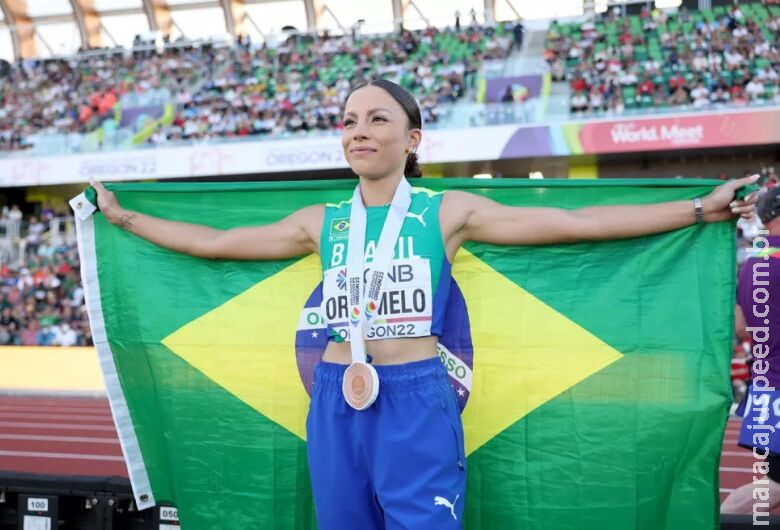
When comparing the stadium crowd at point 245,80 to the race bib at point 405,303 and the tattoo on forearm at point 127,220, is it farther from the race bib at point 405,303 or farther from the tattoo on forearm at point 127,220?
the race bib at point 405,303

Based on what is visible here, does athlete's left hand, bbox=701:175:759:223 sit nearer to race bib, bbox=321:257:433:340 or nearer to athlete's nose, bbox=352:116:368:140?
race bib, bbox=321:257:433:340

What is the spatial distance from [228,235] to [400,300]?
0.86 meters

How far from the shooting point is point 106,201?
3.35 m

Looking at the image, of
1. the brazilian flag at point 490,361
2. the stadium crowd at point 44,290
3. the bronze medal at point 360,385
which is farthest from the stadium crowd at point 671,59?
the bronze medal at point 360,385

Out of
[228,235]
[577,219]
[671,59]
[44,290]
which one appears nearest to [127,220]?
[228,235]

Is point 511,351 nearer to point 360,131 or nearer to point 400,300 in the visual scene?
point 400,300

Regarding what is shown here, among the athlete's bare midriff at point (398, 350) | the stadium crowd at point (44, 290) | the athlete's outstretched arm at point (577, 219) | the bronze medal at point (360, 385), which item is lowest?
the bronze medal at point (360, 385)

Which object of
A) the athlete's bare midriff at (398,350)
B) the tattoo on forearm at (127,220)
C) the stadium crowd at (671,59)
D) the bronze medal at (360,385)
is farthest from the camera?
the stadium crowd at (671,59)

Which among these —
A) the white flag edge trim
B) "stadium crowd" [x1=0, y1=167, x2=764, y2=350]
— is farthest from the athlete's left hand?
"stadium crowd" [x1=0, y1=167, x2=764, y2=350]

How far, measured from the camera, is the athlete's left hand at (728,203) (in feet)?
8.80

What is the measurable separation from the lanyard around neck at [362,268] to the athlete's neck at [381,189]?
5 centimetres

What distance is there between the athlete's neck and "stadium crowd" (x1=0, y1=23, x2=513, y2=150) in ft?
53.8

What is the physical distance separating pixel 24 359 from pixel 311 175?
1050cm

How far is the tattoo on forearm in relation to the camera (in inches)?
130
